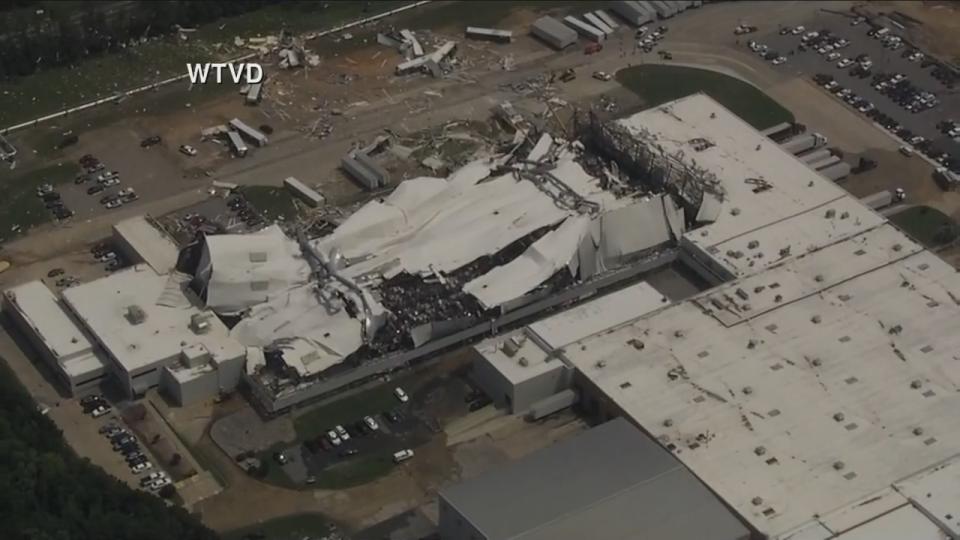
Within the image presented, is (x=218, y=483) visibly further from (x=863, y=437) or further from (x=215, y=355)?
(x=863, y=437)

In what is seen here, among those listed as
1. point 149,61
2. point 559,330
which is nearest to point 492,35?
point 149,61

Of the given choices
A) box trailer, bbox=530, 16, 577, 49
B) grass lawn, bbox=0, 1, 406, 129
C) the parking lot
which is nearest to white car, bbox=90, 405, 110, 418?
grass lawn, bbox=0, 1, 406, 129

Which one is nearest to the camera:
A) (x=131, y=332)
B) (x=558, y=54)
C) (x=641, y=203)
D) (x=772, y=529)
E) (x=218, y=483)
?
(x=772, y=529)

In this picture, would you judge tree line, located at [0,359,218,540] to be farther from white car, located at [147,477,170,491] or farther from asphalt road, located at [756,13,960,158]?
asphalt road, located at [756,13,960,158]

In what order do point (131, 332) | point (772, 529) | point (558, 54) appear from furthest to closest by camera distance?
point (558, 54)
point (131, 332)
point (772, 529)

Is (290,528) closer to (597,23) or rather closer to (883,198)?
(883,198)

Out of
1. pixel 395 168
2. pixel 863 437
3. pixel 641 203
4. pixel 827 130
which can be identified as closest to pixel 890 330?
pixel 863 437
